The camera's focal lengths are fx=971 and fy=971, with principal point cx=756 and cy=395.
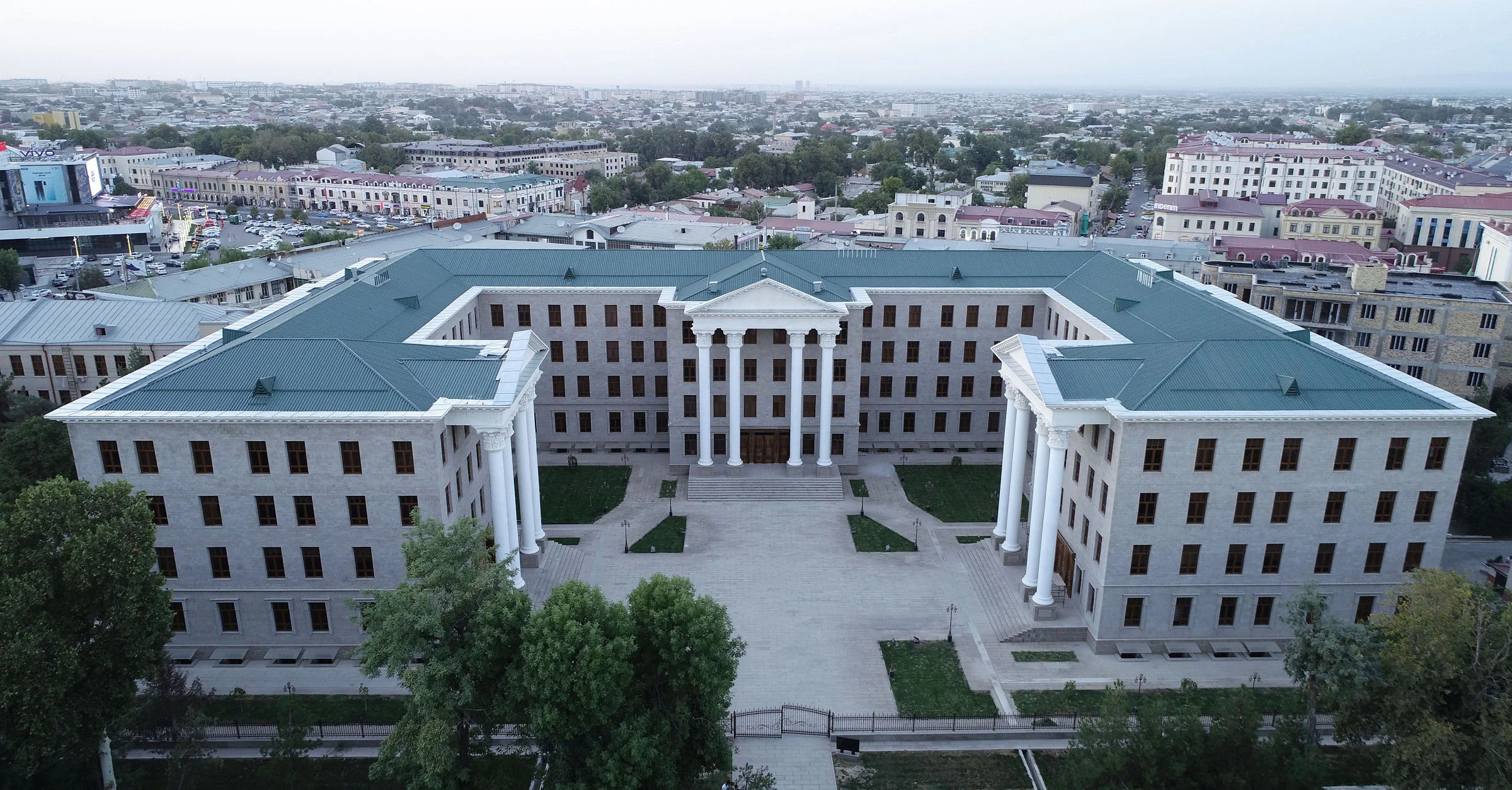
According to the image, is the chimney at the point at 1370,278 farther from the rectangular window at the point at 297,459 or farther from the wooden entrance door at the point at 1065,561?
the rectangular window at the point at 297,459

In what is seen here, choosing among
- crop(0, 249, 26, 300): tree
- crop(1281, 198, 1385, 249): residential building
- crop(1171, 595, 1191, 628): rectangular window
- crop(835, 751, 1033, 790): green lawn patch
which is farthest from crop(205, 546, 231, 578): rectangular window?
crop(1281, 198, 1385, 249): residential building

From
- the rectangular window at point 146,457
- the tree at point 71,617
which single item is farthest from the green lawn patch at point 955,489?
the tree at point 71,617

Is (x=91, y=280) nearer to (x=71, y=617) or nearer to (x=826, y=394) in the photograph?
(x=826, y=394)

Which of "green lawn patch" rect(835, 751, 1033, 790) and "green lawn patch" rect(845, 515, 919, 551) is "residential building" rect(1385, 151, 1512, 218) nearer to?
"green lawn patch" rect(845, 515, 919, 551)

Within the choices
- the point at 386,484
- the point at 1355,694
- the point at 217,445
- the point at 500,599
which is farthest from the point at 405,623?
the point at 1355,694

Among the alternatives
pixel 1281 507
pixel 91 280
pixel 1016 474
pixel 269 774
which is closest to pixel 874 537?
pixel 1016 474

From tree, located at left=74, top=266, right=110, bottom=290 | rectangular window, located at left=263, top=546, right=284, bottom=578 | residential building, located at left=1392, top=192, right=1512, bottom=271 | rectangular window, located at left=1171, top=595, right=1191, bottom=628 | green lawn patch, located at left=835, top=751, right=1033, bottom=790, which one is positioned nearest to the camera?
green lawn patch, located at left=835, top=751, right=1033, bottom=790
